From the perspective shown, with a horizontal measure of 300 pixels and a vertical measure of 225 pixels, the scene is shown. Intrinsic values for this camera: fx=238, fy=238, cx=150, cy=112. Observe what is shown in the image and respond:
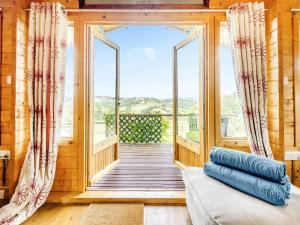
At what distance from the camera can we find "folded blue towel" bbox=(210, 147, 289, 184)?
123 cm

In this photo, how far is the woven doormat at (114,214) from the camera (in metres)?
2.01

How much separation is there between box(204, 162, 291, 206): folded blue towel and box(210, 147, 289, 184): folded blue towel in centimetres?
3

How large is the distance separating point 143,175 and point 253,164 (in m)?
2.08

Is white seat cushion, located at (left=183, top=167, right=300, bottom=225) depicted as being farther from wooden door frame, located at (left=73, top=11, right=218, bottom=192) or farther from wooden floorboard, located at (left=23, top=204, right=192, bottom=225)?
wooden door frame, located at (left=73, top=11, right=218, bottom=192)

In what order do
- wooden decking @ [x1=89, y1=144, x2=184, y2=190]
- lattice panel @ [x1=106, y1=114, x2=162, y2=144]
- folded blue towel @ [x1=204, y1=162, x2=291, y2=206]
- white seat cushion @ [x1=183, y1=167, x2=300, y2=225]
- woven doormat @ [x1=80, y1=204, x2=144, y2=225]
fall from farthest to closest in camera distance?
lattice panel @ [x1=106, y1=114, x2=162, y2=144] → wooden decking @ [x1=89, y1=144, x2=184, y2=190] → woven doormat @ [x1=80, y1=204, x2=144, y2=225] → folded blue towel @ [x1=204, y1=162, x2=291, y2=206] → white seat cushion @ [x1=183, y1=167, x2=300, y2=225]

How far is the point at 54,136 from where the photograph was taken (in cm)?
232

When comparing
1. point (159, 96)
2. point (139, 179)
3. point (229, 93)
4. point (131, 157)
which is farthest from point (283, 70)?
point (159, 96)

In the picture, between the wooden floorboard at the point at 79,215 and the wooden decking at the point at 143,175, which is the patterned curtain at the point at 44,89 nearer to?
the wooden floorboard at the point at 79,215

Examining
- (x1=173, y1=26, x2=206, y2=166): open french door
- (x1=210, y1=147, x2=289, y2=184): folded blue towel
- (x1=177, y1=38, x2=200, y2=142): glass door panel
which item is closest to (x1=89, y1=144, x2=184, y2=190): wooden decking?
(x1=173, y1=26, x2=206, y2=166): open french door

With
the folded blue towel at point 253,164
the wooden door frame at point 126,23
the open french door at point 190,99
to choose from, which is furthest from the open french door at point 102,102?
the folded blue towel at point 253,164

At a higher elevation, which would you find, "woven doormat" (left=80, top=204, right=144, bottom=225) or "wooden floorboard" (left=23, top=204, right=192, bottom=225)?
"woven doormat" (left=80, top=204, right=144, bottom=225)

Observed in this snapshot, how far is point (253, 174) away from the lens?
4.43ft

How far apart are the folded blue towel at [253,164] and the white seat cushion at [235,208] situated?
13cm

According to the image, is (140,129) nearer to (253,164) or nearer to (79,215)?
(79,215)
